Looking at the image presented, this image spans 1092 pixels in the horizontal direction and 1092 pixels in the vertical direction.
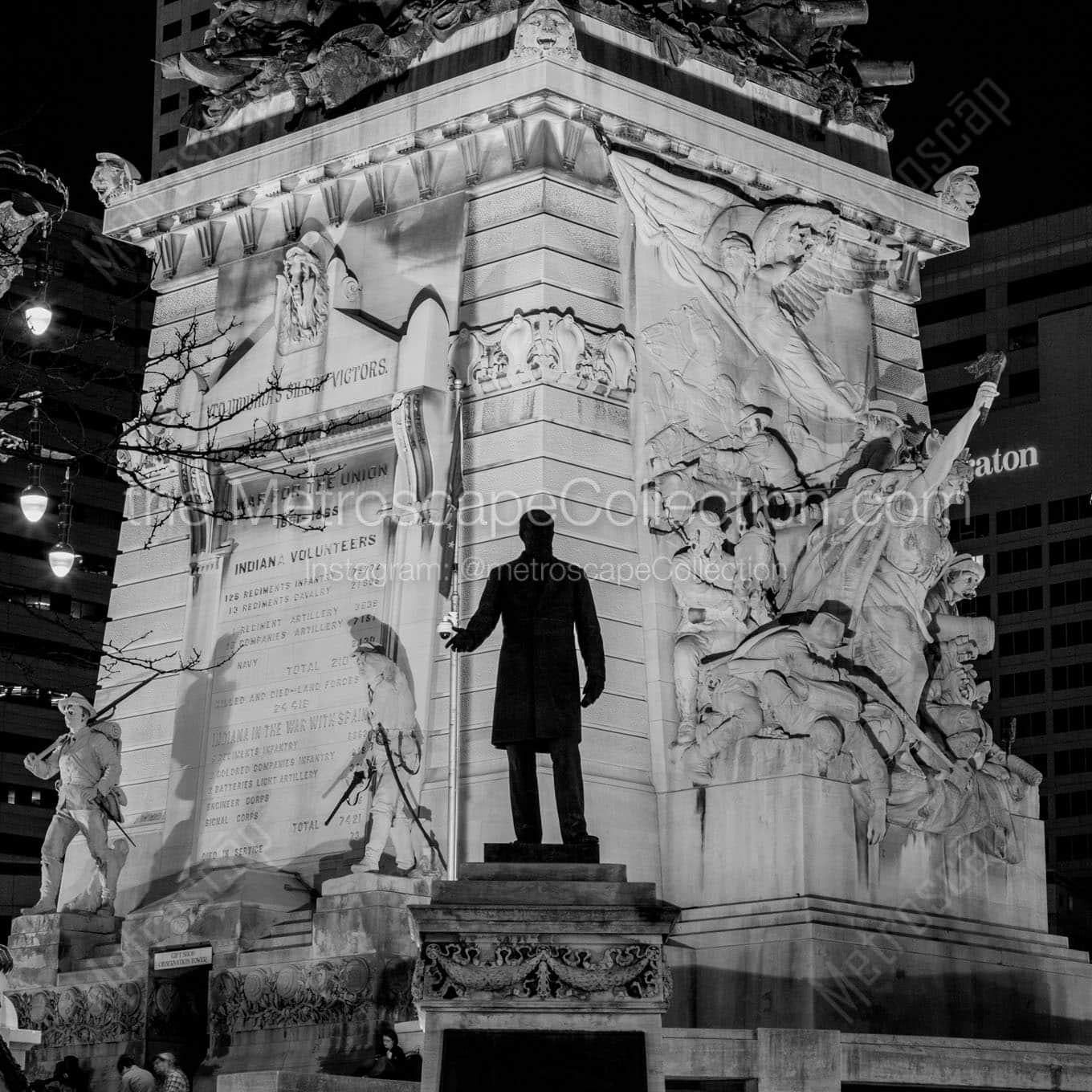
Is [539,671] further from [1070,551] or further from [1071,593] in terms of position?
[1070,551]

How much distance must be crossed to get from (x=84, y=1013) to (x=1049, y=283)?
6601 cm

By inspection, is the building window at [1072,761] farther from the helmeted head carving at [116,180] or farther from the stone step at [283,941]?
the stone step at [283,941]

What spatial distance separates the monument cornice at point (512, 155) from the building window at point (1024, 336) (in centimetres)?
5395

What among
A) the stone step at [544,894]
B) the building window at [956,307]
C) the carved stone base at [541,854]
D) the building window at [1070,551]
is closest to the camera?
the stone step at [544,894]

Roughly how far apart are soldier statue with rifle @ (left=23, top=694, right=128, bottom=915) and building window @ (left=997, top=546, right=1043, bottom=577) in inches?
2328

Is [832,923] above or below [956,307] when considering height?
below

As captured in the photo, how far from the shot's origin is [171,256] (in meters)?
40.3

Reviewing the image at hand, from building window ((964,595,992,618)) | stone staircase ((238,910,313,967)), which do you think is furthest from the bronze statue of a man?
building window ((964,595,992,618))

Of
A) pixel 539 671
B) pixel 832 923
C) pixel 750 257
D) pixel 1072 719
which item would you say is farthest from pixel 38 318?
pixel 1072 719

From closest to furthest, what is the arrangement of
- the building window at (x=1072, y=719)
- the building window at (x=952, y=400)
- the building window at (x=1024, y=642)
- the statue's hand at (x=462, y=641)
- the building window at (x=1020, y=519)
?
the statue's hand at (x=462, y=641) < the building window at (x=1072, y=719) < the building window at (x=1024, y=642) < the building window at (x=1020, y=519) < the building window at (x=952, y=400)

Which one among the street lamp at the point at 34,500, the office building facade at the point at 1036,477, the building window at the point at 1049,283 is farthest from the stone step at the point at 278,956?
the building window at the point at 1049,283

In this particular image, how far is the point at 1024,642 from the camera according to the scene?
90.4 metres

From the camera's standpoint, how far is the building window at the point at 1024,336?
93.9 m

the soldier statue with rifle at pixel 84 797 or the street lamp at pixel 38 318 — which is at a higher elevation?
the street lamp at pixel 38 318
